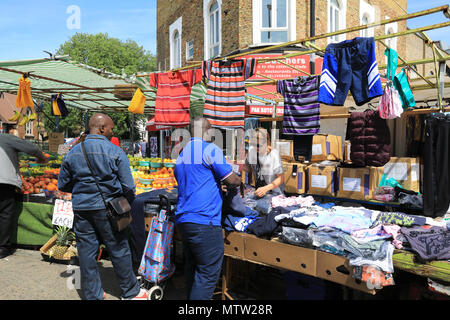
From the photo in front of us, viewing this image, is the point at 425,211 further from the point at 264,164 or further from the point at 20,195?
the point at 20,195

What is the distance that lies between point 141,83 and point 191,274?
16.3ft

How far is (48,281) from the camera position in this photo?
14.7ft

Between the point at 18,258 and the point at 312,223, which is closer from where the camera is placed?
the point at 312,223

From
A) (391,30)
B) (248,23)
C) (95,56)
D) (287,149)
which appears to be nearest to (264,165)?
(287,149)

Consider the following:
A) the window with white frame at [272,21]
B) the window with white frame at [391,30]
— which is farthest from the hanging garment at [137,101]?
the window with white frame at [391,30]

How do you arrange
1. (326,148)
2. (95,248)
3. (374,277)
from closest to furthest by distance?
(374,277)
(95,248)
(326,148)

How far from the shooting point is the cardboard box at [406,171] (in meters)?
5.18

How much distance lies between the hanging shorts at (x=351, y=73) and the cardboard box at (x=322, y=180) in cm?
157

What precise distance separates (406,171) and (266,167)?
2402 mm

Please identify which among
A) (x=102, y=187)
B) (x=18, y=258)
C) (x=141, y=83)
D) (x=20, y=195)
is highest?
(x=141, y=83)

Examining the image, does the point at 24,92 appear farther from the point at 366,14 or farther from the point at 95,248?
the point at 366,14

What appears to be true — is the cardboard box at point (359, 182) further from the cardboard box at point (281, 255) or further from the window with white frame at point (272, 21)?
the window with white frame at point (272, 21)
